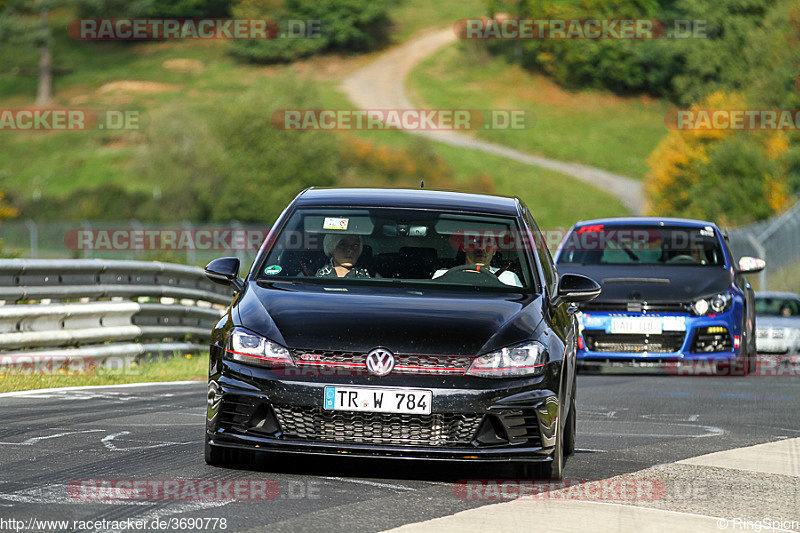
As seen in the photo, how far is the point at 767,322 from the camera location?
2438 cm

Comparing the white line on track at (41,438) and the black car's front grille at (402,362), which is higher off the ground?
the black car's front grille at (402,362)

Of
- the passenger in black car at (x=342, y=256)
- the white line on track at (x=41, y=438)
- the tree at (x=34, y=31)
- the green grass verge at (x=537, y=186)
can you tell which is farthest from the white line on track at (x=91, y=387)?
the tree at (x=34, y=31)

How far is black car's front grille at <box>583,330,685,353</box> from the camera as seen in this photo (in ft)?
50.5

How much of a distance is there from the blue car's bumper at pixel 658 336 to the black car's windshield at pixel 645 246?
97 centimetres

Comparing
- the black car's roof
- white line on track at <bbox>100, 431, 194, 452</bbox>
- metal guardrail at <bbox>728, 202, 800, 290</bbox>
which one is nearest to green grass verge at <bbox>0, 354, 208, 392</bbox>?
white line on track at <bbox>100, 431, 194, 452</bbox>

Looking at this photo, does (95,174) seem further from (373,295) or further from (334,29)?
(373,295)

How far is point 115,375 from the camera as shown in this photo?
551 inches

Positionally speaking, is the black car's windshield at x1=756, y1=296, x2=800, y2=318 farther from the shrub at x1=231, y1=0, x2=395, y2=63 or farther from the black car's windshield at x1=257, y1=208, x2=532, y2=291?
the shrub at x1=231, y1=0, x2=395, y2=63

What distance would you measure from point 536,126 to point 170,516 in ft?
311

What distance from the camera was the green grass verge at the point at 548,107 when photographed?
93.9 meters

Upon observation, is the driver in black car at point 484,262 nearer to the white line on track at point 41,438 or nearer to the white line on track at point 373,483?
the white line on track at point 373,483

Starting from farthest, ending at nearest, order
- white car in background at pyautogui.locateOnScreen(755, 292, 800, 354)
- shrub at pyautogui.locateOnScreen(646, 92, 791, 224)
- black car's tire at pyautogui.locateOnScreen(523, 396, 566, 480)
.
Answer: shrub at pyautogui.locateOnScreen(646, 92, 791, 224) → white car in background at pyautogui.locateOnScreen(755, 292, 800, 354) → black car's tire at pyautogui.locateOnScreen(523, 396, 566, 480)

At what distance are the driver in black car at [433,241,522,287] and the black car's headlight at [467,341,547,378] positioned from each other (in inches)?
36.0

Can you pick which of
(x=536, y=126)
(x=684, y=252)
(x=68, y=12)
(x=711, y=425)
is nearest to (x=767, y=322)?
(x=684, y=252)
